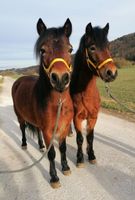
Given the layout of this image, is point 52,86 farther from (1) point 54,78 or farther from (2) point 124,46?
(2) point 124,46

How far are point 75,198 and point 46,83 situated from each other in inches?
59.8

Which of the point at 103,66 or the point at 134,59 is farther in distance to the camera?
the point at 134,59

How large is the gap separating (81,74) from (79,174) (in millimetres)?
1494

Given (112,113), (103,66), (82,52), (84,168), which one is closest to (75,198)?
(84,168)

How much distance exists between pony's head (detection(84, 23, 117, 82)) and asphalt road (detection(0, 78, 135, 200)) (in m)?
1.37

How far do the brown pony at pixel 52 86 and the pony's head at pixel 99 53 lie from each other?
1.53ft

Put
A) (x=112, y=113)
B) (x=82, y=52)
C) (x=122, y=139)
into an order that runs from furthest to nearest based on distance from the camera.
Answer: (x=112, y=113) → (x=122, y=139) → (x=82, y=52)

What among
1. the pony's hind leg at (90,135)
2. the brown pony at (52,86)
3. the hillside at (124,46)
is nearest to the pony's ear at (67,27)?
the brown pony at (52,86)

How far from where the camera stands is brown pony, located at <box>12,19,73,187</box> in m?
3.49

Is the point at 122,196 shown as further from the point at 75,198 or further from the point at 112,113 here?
the point at 112,113

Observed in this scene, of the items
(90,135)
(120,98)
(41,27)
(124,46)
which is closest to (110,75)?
(41,27)

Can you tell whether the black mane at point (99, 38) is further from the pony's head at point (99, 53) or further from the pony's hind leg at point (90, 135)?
the pony's hind leg at point (90, 135)

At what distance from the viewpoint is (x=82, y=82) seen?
184 inches

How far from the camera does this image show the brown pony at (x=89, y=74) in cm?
418
